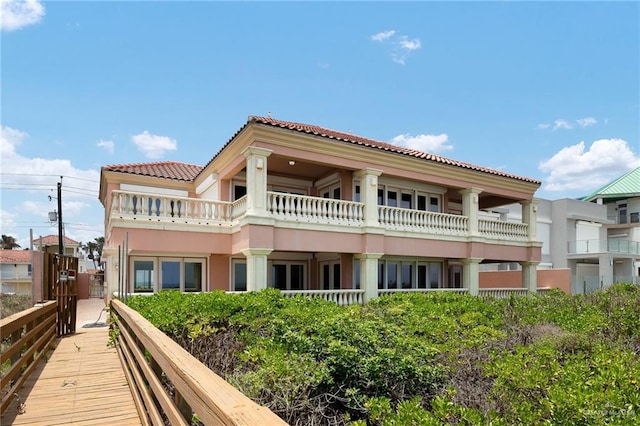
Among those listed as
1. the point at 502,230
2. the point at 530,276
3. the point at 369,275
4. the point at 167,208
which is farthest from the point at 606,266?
the point at 167,208

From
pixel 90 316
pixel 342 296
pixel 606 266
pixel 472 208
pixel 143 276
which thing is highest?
pixel 472 208

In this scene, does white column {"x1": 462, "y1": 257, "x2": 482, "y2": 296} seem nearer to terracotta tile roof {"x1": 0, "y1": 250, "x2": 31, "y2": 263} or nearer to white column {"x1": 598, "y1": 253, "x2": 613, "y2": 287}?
white column {"x1": 598, "y1": 253, "x2": 613, "y2": 287}

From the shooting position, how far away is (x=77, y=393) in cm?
569

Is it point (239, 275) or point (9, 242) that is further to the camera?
point (9, 242)

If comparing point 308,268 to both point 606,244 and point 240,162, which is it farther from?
point 606,244

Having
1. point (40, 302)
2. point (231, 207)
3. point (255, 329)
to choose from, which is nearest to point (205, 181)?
point (231, 207)

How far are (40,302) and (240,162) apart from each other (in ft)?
23.7

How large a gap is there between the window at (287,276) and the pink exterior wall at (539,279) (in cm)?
1486

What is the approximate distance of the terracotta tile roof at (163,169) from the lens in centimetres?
1763

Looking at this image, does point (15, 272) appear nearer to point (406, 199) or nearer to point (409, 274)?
point (409, 274)

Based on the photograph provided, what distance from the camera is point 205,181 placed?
1805cm

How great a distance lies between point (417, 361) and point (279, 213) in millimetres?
8715

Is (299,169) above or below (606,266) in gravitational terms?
above

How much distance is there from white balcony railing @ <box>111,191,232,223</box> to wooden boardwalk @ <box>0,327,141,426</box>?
528cm
